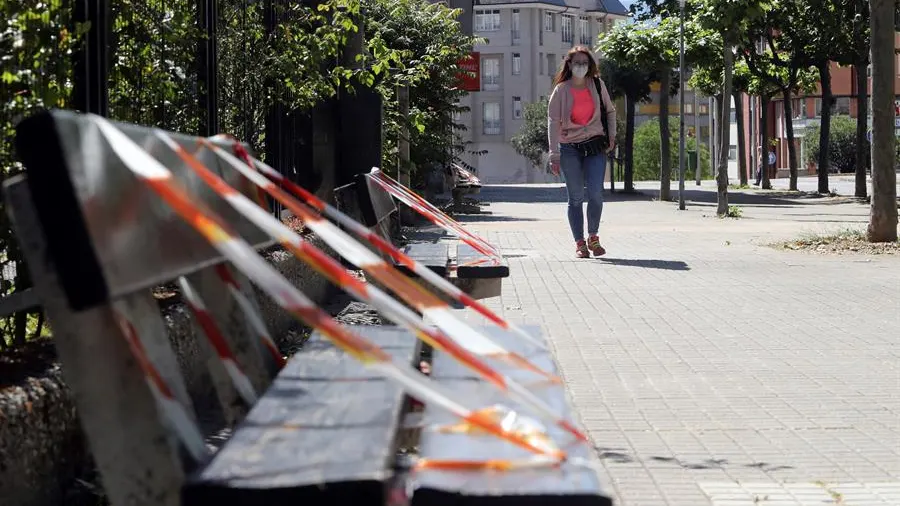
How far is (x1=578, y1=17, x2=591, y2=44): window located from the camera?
5069 inches

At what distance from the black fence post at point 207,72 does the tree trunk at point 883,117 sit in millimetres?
10479

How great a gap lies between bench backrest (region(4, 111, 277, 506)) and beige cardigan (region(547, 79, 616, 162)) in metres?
11.9

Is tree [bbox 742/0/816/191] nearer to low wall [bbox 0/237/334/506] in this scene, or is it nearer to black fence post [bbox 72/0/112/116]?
black fence post [bbox 72/0/112/116]

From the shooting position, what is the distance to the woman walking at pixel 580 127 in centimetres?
1494

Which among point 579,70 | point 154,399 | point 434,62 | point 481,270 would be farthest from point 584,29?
point 154,399

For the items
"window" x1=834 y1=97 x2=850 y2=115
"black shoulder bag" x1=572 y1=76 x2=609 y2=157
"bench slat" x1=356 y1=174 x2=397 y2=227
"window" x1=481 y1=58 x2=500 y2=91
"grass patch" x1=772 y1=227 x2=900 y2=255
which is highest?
"window" x1=481 y1=58 x2=500 y2=91

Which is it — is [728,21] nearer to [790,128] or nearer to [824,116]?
[824,116]

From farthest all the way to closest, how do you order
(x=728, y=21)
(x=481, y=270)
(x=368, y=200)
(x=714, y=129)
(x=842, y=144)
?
(x=842, y=144) → (x=714, y=129) → (x=728, y=21) → (x=368, y=200) → (x=481, y=270)

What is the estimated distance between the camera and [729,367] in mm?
8148

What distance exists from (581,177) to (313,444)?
1250cm

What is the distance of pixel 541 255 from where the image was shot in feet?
55.3

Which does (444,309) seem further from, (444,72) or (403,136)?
(444,72)

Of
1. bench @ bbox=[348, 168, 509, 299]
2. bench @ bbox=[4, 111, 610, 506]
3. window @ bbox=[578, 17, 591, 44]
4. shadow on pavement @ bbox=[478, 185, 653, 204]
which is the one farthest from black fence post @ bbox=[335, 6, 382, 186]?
window @ bbox=[578, 17, 591, 44]

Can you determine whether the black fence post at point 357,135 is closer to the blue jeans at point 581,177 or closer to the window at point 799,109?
the blue jeans at point 581,177
